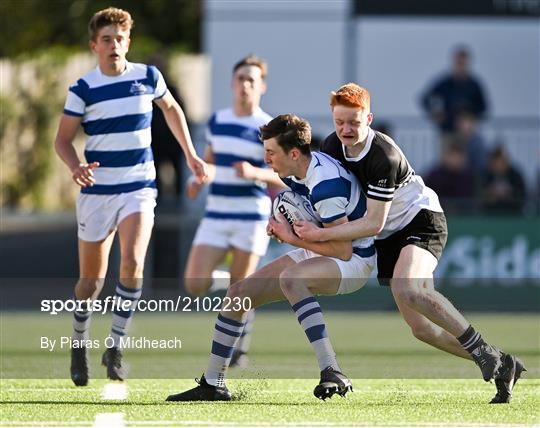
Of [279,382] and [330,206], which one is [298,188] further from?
[279,382]

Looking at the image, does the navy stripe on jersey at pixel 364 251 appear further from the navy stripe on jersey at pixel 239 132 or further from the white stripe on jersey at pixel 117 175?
the navy stripe on jersey at pixel 239 132

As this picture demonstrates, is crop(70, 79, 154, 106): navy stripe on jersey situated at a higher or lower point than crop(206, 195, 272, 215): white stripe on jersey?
higher

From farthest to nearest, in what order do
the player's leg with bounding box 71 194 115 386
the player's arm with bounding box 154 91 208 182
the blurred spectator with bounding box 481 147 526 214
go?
the blurred spectator with bounding box 481 147 526 214, the player's arm with bounding box 154 91 208 182, the player's leg with bounding box 71 194 115 386

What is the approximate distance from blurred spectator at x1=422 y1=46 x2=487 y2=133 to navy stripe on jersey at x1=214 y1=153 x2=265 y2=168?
24.0ft

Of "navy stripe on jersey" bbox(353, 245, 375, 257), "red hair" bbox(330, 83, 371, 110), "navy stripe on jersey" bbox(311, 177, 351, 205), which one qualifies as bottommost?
"navy stripe on jersey" bbox(353, 245, 375, 257)

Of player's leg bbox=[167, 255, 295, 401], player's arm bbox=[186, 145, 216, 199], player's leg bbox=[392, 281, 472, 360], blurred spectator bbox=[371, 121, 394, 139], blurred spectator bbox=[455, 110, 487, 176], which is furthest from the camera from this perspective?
blurred spectator bbox=[455, 110, 487, 176]

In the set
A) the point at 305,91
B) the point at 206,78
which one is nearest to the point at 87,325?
the point at 305,91

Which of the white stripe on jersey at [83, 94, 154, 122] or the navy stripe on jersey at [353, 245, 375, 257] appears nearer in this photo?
the navy stripe on jersey at [353, 245, 375, 257]

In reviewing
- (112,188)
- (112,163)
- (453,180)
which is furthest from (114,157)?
(453,180)

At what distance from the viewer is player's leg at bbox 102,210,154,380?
936 centimetres

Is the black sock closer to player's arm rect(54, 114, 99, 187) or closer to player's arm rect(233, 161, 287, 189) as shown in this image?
player's arm rect(54, 114, 99, 187)

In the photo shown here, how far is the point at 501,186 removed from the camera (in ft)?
57.6

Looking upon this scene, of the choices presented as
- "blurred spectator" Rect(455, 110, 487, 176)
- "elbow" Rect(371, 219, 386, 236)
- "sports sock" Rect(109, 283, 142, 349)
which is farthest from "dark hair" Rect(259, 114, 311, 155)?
"blurred spectator" Rect(455, 110, 487, 176)

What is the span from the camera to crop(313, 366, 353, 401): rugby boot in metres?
7.87
